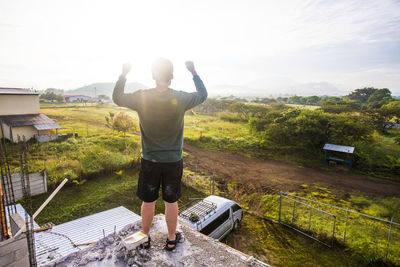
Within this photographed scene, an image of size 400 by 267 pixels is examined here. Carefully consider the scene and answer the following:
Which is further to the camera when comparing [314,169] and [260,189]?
[314,169]

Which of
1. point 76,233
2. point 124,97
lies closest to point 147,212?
point 124,97

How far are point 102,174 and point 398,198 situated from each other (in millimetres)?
13661

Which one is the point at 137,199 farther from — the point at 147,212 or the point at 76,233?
the point at 147,212

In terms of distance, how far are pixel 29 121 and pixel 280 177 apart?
1906 cm

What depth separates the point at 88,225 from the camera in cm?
572

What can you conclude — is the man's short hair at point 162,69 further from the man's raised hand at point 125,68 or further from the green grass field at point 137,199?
the green grass field at point 137,199

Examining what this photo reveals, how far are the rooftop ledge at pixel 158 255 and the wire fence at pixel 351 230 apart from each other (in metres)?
4.15

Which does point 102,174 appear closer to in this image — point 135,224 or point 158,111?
point 135,224

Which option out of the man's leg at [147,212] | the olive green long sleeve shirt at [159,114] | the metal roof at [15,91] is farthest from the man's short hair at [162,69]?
the metal roof at [15,91]

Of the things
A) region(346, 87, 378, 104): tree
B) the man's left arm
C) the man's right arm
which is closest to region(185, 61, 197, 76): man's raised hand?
the man's left arm

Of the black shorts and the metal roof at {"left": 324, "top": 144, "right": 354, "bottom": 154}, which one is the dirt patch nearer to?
the metal roof at {"left": 324, "top": 144, "right": 354, "bottom": 154}

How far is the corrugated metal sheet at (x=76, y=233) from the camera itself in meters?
4.22

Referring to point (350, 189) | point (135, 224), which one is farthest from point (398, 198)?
point (135, 224)

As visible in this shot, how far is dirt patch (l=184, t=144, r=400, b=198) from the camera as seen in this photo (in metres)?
10.3
